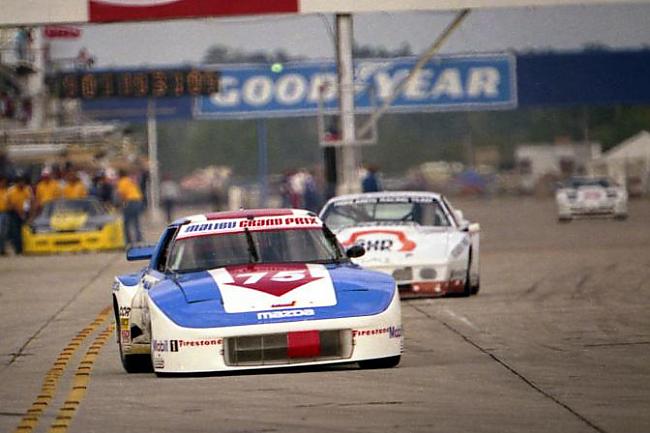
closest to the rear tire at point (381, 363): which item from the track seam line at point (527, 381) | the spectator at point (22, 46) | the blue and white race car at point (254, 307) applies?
the blue and white race car at point (254, 307)

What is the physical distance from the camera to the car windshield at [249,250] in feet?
42.3

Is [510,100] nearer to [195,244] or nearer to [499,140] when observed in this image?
[195,244]

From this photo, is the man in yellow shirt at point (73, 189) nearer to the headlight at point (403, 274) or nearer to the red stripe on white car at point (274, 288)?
the headlight at point (403, 274)

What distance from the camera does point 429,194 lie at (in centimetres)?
2078

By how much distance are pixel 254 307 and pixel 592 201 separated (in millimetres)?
35684

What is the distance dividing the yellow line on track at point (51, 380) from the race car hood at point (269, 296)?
0.97m

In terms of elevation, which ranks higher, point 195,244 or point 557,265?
point 195,244

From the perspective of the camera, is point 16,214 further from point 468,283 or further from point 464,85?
point 464,85

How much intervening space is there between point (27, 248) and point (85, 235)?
1.38 meters

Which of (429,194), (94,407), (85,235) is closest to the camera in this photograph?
(94,407)

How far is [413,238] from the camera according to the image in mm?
19375

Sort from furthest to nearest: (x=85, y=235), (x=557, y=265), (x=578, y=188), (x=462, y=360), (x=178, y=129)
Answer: (x=178, y=129) < (x=578, y=188) < (x=85, y=235) < (x=557, y=265) < (x=462, y=360)

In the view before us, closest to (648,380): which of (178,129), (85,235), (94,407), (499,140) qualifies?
(94,407)

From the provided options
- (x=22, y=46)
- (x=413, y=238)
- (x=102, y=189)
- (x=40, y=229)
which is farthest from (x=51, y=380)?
(x=22, y=46)
